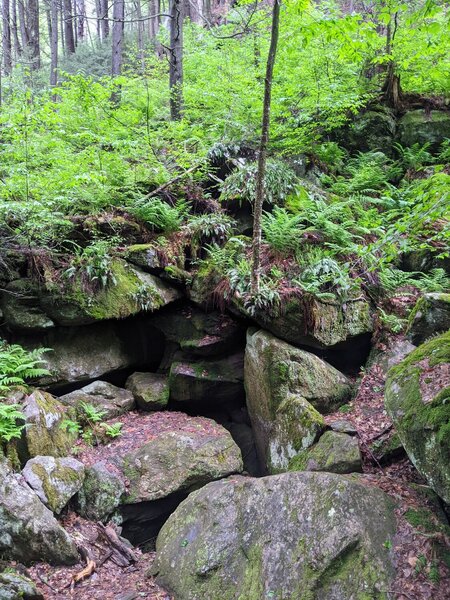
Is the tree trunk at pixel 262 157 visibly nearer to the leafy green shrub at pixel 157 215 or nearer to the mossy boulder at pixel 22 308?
the leafy green shrub at pixel 157 215

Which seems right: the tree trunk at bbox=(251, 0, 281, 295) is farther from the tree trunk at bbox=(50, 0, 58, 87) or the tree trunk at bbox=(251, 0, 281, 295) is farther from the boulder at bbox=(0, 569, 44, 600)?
Answer: the tree trunk at bbox=(50, 0, 58, 87)

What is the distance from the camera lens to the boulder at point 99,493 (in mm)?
5523

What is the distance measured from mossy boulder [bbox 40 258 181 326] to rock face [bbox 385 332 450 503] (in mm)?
4337

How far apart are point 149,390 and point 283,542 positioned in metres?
3.93

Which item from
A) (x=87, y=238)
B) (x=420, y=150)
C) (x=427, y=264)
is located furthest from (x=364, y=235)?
(x=87, y=238)

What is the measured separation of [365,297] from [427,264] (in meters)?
1.83

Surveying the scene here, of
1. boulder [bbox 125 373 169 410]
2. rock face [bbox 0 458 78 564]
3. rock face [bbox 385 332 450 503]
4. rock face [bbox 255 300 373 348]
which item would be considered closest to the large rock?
boulder [bbox 125 373 169 410]

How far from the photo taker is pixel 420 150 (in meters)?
10.1

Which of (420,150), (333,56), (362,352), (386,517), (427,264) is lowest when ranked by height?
(386,517)

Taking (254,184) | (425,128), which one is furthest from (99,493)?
(425,128)

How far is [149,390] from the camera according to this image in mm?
7590

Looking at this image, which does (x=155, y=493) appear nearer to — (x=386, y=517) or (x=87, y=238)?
(x=386, y=517)

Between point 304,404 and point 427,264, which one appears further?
point 427,264

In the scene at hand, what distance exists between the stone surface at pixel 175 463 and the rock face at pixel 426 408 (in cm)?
278
